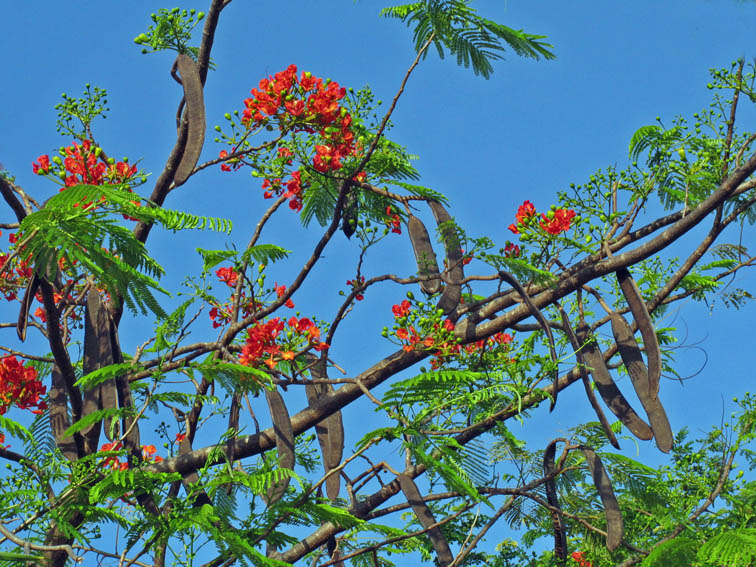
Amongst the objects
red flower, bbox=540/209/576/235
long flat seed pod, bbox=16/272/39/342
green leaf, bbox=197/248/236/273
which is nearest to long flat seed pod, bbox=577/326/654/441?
red flower, bbox=540/209/576/235

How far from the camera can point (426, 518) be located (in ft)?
16.8

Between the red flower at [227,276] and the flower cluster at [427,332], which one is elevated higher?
the red flower at [227,276]

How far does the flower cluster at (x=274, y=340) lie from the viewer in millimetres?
5609

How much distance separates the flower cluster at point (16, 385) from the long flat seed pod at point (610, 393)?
12.5 ft

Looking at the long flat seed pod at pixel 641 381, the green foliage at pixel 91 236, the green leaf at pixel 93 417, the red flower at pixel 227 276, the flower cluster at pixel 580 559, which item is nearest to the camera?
A: the green foliage at pixel 91 236

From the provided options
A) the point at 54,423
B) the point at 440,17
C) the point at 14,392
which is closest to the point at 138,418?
the point at 54,423

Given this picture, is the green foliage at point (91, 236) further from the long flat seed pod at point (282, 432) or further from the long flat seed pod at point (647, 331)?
the long flat seed pod at point (647, 331)

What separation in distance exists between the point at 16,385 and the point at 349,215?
2.62 meters

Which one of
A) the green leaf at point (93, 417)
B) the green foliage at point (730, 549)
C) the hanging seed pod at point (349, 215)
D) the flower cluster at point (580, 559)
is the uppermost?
the hanging seed pod at point (349, 215)

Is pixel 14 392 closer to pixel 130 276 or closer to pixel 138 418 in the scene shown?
pixel 138 418

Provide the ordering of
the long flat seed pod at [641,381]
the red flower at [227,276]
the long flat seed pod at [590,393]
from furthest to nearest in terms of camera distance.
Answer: the red flower at [227,276], the long flat seed pod at [641,381], the long flat seed pod at [590,393]

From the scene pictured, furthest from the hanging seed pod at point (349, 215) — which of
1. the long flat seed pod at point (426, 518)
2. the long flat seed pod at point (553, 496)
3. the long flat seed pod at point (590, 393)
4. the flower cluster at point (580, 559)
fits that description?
the flower cluster at point (580, 559)

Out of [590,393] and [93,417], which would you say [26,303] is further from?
[590,393]

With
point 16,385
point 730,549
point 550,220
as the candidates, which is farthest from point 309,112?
point 730,549
